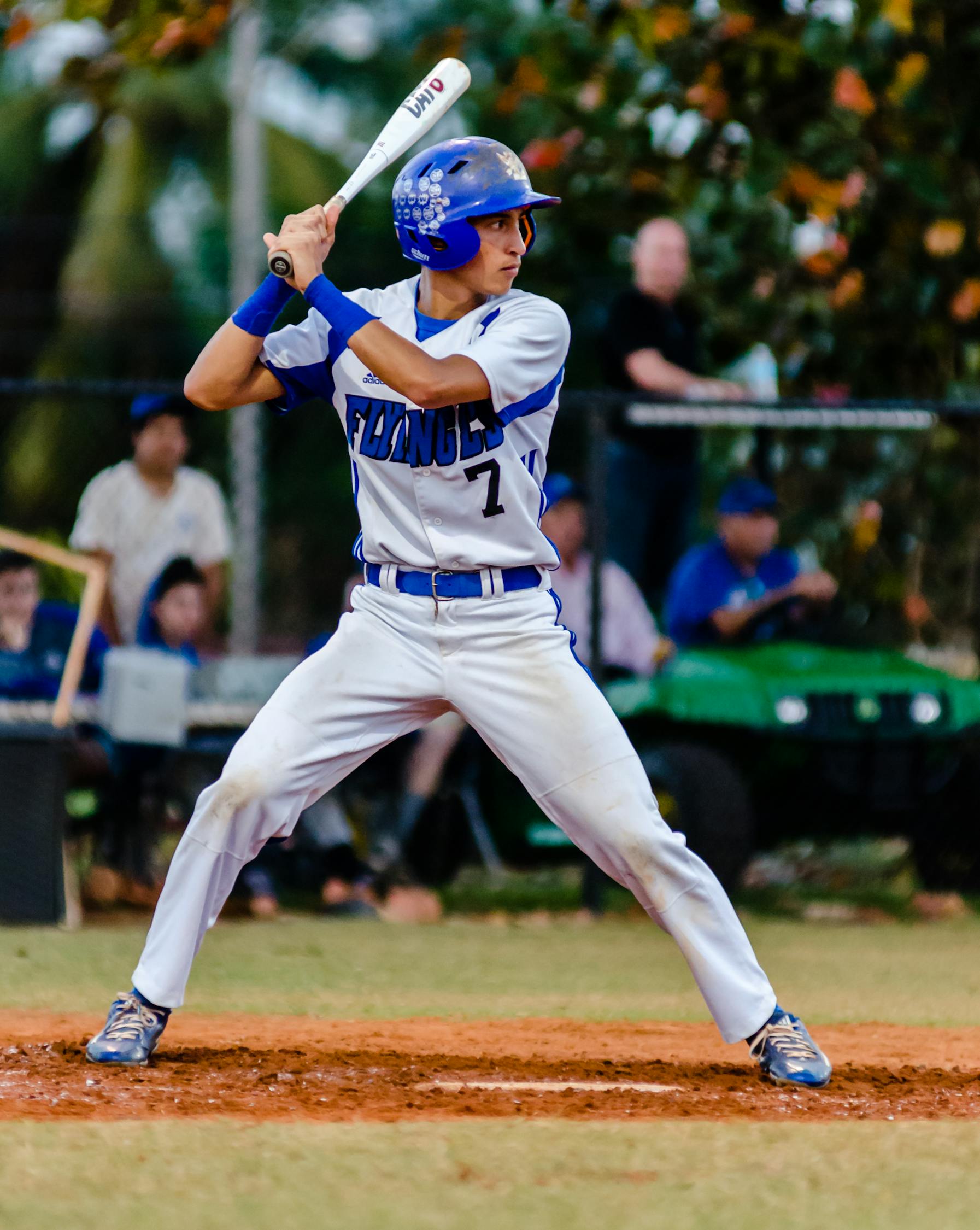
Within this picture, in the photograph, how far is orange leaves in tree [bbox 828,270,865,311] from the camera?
10234 millimetres

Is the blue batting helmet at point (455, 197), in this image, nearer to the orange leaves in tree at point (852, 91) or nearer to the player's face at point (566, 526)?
the player's face at point (566, 526)

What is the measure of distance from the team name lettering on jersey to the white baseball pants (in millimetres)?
335

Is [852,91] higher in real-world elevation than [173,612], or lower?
higher

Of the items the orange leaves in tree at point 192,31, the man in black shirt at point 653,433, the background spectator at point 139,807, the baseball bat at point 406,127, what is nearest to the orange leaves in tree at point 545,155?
the man in black shirt at point 653,433

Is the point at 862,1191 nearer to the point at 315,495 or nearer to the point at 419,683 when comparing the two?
the point at 419,683

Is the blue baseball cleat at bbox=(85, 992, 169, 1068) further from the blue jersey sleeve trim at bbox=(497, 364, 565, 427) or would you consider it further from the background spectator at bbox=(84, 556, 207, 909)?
the background spectator at bbox=(84, 556, 207, 909)

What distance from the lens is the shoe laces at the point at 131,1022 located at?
15.1 feet

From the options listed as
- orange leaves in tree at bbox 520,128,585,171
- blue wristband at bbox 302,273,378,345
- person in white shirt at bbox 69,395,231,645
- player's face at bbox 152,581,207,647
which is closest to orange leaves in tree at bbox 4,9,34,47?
person in white shirt at bbox 69,395,231,645

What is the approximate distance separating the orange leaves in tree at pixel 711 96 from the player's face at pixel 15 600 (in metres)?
4.13

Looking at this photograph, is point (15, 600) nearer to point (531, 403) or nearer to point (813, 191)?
point (531, 403)

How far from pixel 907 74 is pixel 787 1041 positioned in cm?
601

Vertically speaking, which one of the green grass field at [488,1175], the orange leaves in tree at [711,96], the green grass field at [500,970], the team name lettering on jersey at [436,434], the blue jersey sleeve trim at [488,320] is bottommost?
the green grass field at [500,970]

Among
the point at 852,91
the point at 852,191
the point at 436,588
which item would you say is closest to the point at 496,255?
the point at 436,588

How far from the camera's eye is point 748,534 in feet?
27.6
